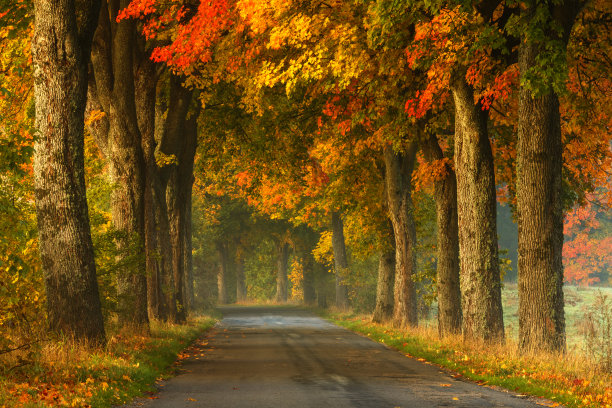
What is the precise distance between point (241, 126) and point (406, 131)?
10.9 m

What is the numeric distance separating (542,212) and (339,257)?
31196mm

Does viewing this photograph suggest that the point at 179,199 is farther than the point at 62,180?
Yes

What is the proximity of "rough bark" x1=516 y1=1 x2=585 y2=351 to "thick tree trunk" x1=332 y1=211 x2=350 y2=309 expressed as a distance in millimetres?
29415

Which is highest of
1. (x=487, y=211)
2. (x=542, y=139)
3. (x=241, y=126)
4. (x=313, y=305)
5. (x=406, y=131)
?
(x=241, y=126)

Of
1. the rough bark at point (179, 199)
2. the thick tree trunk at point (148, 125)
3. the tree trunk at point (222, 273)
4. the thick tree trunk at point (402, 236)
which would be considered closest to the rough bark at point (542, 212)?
the thick tree trunk at point (148, 125)

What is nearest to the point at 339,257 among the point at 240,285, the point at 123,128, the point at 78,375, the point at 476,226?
the point at 123,128

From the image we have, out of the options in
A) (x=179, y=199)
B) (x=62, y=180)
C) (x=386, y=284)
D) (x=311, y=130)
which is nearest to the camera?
(x=62, y=180)

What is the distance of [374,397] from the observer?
1137 centimetres

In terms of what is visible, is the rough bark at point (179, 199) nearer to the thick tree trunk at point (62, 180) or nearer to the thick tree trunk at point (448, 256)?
the thick tree trunk at point (448, 256)

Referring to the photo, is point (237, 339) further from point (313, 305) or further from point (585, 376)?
point (313, 305)

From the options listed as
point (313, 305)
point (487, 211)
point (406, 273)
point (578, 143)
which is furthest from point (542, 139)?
point (313, 305)

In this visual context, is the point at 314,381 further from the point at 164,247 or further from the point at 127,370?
the point at 164,247

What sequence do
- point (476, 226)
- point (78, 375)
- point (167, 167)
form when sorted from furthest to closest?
point (167, 167) < point (476, 226) < point (78, 375)

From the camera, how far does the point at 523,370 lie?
13.5 m
